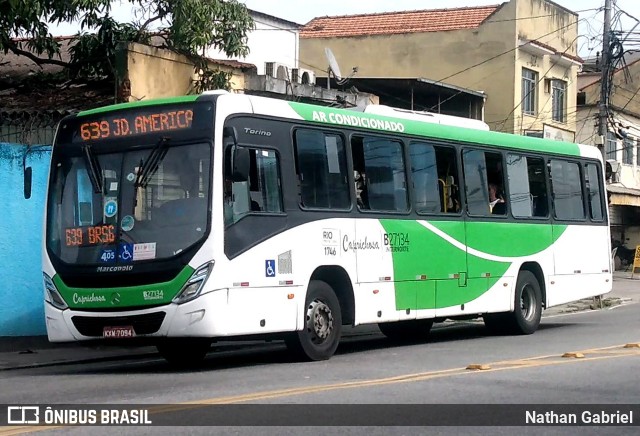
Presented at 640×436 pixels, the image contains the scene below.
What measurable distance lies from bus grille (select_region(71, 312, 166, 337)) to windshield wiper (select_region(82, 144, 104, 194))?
1510mm

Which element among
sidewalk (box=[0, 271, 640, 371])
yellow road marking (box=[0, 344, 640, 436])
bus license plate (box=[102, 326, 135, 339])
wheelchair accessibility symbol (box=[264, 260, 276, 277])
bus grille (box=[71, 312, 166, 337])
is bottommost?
yellow road marking (box=[0, 344, 640, 436])

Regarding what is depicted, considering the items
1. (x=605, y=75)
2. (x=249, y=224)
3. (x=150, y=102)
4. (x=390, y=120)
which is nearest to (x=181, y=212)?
(x=249, y=224)

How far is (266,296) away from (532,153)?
764 cm

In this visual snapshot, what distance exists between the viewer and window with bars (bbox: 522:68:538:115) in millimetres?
36094

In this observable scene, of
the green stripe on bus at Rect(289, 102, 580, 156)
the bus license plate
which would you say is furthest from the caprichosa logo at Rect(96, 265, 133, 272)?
the green stripe on bus at Rect(289, 102, 580, 156)

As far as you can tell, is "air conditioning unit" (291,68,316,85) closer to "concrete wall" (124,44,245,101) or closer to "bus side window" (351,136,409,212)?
"concrete wall" (124,44,245,101)

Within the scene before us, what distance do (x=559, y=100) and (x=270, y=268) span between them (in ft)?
94.6

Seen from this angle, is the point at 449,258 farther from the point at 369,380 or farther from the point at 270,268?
the point at 369,380

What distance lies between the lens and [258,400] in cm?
923

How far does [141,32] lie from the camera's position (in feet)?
61.5

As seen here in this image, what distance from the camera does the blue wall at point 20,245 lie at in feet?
54.5

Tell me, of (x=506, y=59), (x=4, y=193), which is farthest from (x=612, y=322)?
(x=506, y=59)

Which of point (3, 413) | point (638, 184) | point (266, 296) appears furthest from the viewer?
point (638, 184)

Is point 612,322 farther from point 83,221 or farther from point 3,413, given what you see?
point 3,413
